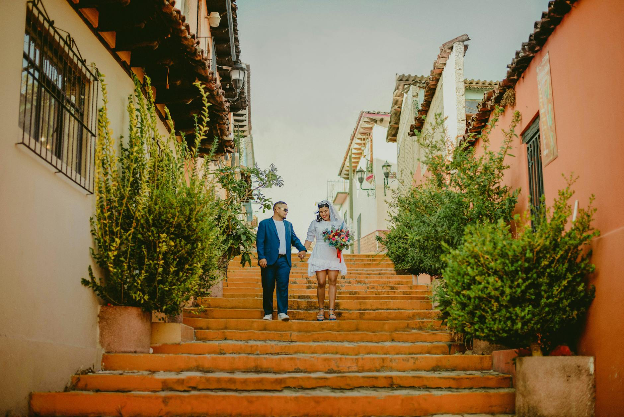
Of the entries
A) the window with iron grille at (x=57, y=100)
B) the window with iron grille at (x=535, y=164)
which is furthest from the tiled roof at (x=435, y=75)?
the window with iron grille at (x=57, y=100)

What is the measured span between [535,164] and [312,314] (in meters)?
3.92

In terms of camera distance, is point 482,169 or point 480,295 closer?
point 480,295

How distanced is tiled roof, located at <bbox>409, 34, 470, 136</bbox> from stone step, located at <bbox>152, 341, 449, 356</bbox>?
9.76 meters

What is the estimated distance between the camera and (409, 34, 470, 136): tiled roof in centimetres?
1546

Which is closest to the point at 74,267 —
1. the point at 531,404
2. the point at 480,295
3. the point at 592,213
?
the point at 480,295

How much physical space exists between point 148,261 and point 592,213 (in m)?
4.54

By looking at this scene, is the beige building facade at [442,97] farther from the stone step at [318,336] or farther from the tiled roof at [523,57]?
the stone step at [318,336]

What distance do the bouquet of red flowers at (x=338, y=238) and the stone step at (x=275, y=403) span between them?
3.28 metres

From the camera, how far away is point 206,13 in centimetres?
A: 1620

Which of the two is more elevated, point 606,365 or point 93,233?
point 93,233

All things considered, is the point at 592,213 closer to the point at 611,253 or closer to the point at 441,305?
the point at 611,253

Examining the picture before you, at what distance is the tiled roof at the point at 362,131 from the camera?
31.2 m

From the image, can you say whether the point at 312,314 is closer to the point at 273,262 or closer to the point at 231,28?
the point at 273,262

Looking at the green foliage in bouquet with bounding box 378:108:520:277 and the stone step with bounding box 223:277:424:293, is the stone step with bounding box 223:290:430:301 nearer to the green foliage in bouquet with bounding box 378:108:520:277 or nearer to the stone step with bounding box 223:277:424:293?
the stone step with bounding box 223:277:424:293
